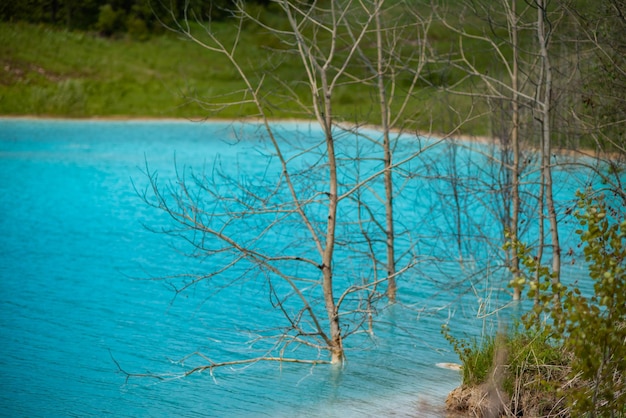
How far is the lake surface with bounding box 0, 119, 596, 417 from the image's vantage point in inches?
243

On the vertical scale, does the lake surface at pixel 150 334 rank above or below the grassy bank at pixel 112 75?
below

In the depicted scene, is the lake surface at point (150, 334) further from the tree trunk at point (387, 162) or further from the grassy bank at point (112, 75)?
the grassy bank at point (112, 75)

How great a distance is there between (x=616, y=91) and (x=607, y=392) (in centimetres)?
386

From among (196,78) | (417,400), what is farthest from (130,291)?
(196,78)

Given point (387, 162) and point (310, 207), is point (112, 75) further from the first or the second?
point (387, 162)

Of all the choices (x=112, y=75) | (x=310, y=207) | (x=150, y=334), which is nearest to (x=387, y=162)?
(x=310, y=207)

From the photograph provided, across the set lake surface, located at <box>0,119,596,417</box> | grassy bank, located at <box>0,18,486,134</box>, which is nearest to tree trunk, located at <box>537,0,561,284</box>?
lake surface, located at <box>0,119,596,417</box>

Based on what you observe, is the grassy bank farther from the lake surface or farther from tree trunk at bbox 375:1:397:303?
tree trunk at bbox 375:1:397:303

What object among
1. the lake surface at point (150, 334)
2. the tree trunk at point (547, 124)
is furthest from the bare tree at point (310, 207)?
the tree trunk at point (547, 124)

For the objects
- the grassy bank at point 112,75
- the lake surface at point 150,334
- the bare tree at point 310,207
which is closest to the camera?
the bare tree at point 310,207

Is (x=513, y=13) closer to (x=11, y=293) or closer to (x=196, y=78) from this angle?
(x=11, y=293)

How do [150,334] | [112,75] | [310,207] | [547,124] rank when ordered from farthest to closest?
[112,75], [310,207], [150,334], [547,124]

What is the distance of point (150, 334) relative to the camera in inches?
314

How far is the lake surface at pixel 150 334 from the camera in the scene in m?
6.18
